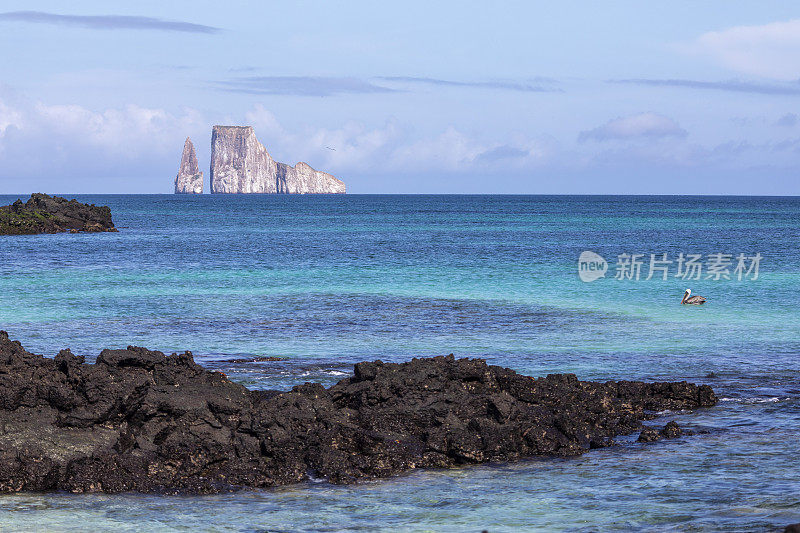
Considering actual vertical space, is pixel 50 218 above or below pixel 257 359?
above

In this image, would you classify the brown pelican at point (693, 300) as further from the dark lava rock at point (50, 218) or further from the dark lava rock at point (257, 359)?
the dark lava rock at point (50, 218)

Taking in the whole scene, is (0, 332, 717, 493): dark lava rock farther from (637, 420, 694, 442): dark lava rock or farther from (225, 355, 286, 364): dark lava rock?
(225, 355, 286, 364): dark lava rock

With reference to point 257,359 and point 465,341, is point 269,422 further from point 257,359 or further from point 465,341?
point 465,341

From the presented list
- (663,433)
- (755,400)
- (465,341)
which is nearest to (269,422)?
(663,433)

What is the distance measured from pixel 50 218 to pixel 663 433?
Answer: 289 feet

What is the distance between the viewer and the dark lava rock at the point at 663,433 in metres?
16.8

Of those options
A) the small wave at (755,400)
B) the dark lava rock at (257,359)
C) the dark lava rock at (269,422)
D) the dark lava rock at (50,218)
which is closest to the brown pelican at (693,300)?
the small wave at (755,400)

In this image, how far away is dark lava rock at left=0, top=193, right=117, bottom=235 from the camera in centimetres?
9025

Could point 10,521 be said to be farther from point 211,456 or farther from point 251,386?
point 251,386

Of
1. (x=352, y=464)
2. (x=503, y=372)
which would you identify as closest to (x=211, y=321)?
(x=503, y=372)

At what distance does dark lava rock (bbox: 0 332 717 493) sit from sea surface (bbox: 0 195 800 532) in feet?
1.69

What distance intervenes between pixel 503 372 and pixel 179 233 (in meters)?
84.9

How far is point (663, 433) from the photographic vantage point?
55.9 ft

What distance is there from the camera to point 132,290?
139 feet
